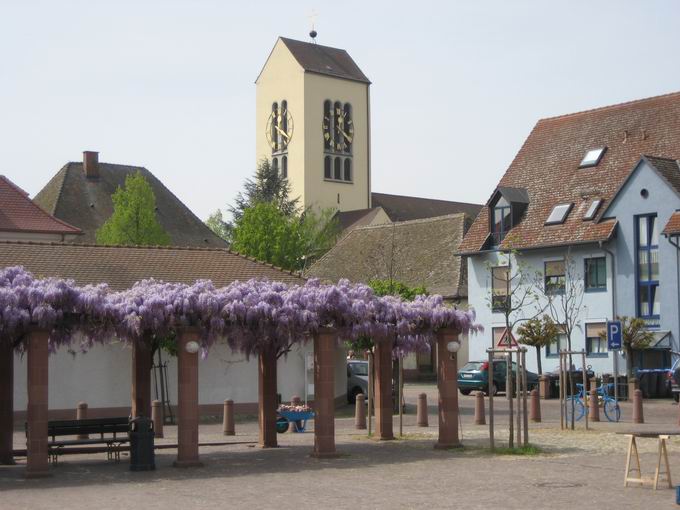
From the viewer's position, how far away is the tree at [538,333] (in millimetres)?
48406

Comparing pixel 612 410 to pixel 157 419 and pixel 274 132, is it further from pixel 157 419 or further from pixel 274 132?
pixel 274 132

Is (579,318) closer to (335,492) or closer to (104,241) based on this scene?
(104,241)

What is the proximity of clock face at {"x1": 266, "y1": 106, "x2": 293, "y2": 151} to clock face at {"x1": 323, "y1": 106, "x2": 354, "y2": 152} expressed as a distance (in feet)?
11.0

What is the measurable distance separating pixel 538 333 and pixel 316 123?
6639cm

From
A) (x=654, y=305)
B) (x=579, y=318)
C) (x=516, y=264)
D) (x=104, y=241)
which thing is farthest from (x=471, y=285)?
(x=104, y=241)

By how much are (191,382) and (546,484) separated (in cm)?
725

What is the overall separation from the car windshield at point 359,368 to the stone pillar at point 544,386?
641 centimetres

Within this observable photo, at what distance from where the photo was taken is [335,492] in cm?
1775

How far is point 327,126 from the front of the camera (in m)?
114

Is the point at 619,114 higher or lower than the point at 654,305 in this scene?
higher

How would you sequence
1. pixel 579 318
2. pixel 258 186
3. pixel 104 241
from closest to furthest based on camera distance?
pixel 579 318 < pixel 104 241 < pixel 258 186

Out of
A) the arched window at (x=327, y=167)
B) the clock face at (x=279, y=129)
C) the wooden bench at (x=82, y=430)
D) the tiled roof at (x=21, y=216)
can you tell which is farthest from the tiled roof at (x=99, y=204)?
the wooden bench at (x=82, y=430)

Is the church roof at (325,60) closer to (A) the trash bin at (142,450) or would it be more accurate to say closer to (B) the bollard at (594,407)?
(B) the bollard at (594,407)

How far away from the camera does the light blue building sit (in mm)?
48438
